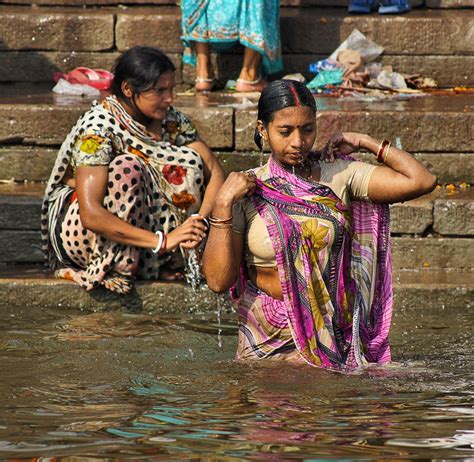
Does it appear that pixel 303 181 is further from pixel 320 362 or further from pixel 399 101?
pixel 399 101

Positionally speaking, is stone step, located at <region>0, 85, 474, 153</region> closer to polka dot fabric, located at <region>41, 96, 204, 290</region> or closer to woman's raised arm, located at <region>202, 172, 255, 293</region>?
polka dot fabric, located at <region>41, 96, 204, 290</region>

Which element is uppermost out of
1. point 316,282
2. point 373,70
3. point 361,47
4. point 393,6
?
point 393,6

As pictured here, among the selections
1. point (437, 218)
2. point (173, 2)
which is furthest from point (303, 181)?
point (173, 2)

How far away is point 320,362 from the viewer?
17.3 feet

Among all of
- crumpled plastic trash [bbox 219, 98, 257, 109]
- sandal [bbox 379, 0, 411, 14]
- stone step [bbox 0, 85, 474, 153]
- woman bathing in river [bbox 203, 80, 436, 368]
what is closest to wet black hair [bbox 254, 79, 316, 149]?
woman bathing in river [bbox 203, 80, 436, 368]

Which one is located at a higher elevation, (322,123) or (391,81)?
(391,81)

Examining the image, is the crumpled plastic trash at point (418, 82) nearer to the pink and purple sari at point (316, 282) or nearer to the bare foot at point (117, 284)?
the bare foot at point (117, 284)

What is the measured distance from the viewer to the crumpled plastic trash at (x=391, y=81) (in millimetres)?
9492

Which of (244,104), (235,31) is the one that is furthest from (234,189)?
(235,31)

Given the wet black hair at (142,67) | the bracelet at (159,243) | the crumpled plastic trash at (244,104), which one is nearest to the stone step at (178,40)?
the crumpled plastic trash at (244,104)

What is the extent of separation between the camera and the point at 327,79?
9562 millimetres

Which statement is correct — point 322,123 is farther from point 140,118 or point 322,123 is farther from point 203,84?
point 203,84

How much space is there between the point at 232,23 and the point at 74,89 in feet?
4.22

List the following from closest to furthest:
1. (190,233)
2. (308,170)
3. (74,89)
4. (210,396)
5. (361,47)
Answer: (210,396) < (308,170) < (190,233) < (74,89) < (361,47)
